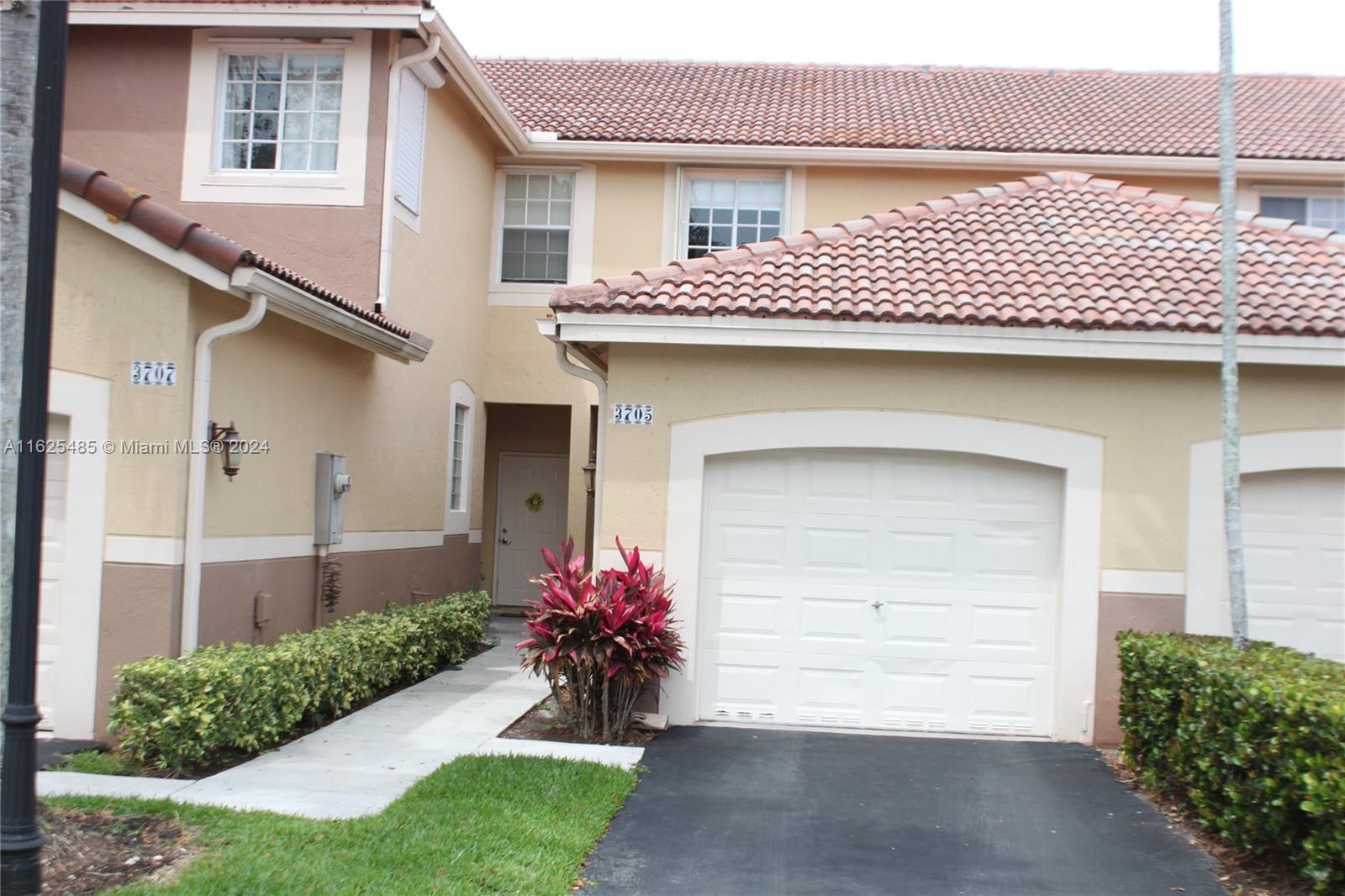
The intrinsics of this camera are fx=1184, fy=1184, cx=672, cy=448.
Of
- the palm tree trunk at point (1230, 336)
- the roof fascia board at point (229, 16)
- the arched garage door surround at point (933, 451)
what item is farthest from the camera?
the roof fascia board at point (229, 16)

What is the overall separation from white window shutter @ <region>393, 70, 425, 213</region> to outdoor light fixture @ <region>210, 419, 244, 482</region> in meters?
4.15

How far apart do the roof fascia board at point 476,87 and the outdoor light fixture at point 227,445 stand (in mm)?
5211

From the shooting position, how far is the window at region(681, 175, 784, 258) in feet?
53.5

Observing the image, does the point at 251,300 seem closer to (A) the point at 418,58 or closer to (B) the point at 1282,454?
(A) the point at 418,58

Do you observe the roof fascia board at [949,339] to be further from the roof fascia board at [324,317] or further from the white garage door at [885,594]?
the roof fascia board at [324,317]

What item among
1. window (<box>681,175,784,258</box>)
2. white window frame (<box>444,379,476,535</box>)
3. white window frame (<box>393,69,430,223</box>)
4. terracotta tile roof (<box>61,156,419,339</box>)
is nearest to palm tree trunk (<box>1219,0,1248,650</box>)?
terracotta tile roof (<box>61,156,419,339</box>)

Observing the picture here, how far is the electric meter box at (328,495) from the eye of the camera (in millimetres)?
10836

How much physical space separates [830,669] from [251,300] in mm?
5549

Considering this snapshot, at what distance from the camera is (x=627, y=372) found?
1009cm

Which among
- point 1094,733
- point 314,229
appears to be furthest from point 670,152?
point 1094,733

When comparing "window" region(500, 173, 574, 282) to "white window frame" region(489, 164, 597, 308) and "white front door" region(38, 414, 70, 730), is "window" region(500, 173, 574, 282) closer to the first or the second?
"white window frame" region(489, 164, 597, 308)

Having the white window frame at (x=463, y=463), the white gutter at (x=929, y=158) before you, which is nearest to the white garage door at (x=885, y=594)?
the white window frame at (x=463, y=463)

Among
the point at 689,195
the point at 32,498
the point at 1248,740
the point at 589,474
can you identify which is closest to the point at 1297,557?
the point at 1248,740

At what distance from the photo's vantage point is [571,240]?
16219 mm
